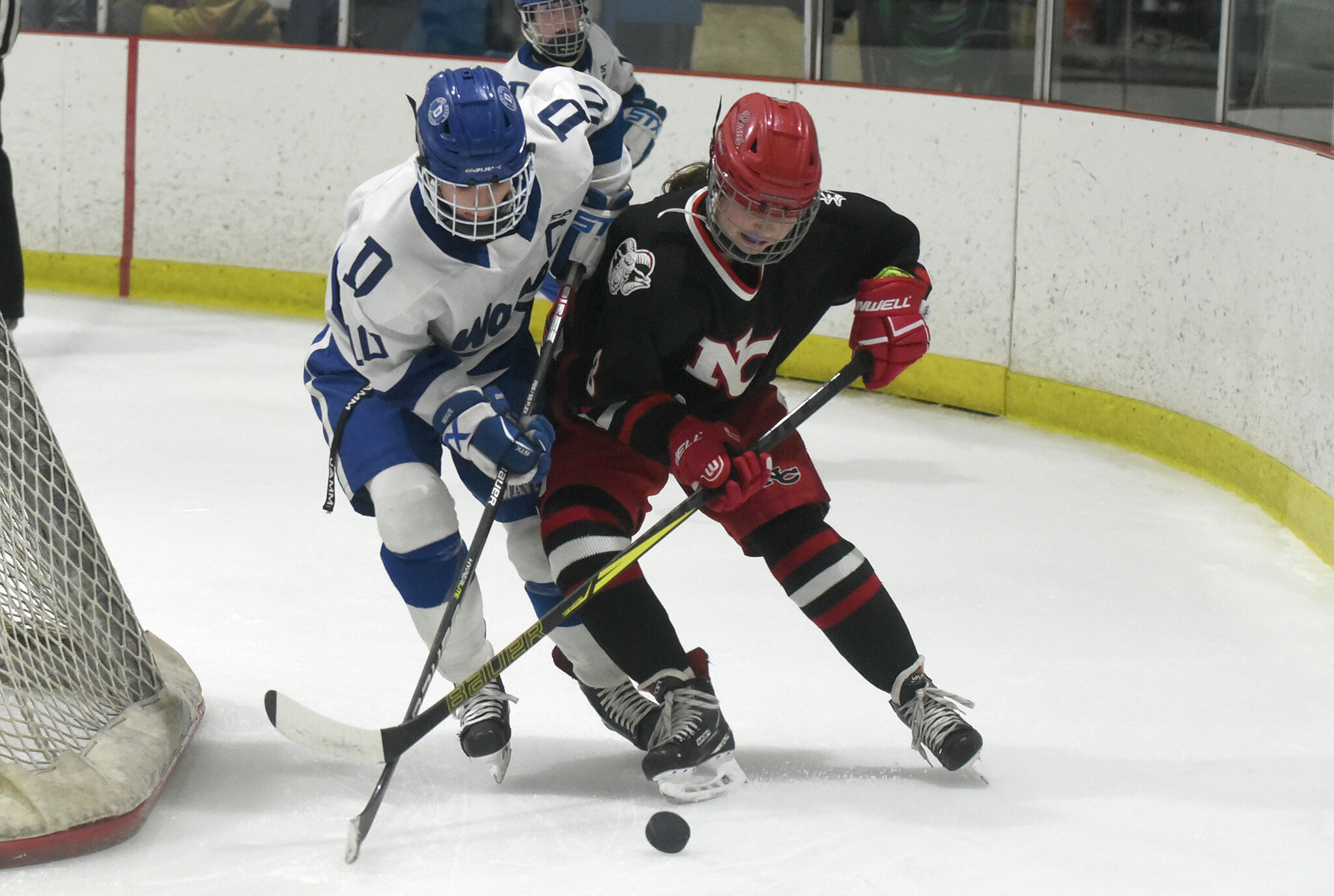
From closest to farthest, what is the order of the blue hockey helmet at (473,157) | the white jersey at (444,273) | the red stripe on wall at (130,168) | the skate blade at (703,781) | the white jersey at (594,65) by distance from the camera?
1. the blue hockey helmet at (473,157)
2. the white jersey at (444,273)
3. the skate blade at (703,781)
4. the white jersey at (594,65)
5. the red stripe on wall at (130,168)

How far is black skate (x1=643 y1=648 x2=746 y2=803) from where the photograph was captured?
196 centimetres

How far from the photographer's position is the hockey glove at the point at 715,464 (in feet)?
6.23

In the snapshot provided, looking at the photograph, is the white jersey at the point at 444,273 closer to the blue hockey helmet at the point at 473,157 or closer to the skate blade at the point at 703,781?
the blue hockey helmet at the point at 473,157

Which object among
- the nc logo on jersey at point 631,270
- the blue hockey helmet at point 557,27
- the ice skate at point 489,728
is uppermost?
the blue hockey helmet at point 557,27

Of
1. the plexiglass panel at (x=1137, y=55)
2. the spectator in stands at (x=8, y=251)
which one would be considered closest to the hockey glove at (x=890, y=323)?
the plexiglass panel at (x=1137, y=55)

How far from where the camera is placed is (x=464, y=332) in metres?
1.95

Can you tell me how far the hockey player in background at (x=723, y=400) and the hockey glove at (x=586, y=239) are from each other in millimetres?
32

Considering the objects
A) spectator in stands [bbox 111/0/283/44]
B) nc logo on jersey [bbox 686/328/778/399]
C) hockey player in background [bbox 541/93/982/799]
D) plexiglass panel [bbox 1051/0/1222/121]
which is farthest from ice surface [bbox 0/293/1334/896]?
spectator in stands [bbox 111/0/283/44]

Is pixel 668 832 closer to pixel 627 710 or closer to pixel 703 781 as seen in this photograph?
pixel 703 781

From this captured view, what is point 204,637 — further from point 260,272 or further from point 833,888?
point 260,272

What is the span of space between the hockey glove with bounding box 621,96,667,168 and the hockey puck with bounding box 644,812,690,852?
6.22 feet

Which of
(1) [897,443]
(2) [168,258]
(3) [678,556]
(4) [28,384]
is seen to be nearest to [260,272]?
(2) [168,258]

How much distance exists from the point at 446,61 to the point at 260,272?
96cm

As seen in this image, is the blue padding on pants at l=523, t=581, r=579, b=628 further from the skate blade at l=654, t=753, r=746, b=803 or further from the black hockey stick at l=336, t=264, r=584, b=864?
the skate blade at l=654, t=753, r=746, b=803
